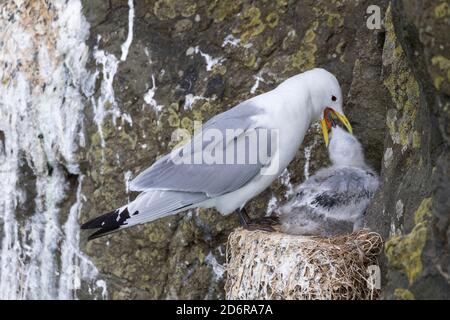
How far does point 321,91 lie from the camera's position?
4133 millimetres

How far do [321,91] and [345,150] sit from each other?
0.30 m

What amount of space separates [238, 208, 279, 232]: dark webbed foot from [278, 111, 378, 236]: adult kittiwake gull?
72 millimetres

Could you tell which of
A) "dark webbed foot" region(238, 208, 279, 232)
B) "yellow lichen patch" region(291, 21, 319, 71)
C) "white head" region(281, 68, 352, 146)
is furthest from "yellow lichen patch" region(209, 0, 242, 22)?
"dark webbed foot" region(238, 208, 279, 232)

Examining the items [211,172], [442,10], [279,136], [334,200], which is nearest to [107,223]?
[211,172]

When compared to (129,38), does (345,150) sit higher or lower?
lower

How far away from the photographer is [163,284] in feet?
15.6

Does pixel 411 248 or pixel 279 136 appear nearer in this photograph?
pixel 411 248

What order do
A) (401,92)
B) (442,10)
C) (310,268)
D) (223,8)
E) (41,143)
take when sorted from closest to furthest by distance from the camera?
(442,10) → (310,268) → (401,92) → (223,8) → (41,143)

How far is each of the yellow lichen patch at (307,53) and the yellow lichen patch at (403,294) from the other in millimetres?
1802

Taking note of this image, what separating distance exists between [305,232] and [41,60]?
1909 mm

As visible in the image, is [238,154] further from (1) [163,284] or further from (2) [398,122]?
(1) [163,284]

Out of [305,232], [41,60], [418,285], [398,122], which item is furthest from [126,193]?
[418,285]

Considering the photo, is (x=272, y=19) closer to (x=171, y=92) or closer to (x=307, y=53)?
(x=307, y=53)

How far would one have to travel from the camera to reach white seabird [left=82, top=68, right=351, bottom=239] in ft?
13.1
